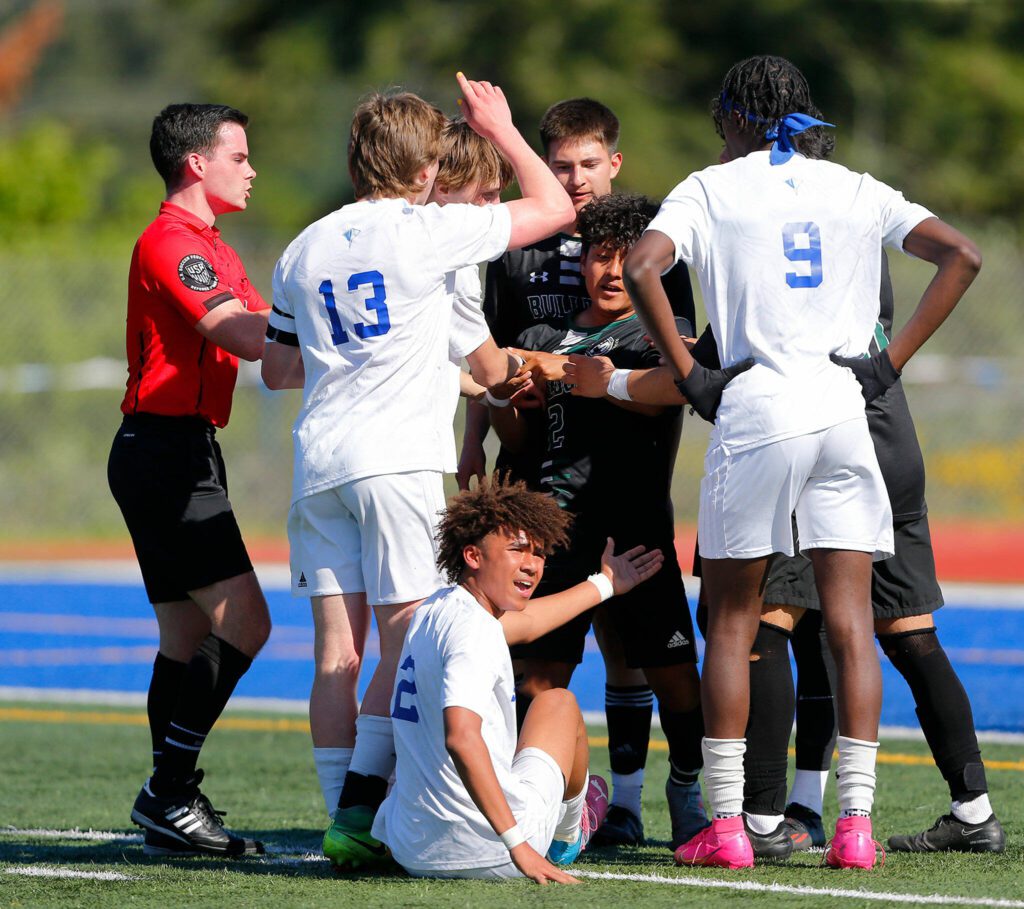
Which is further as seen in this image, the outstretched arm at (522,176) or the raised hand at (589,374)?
the raised hand at (589,374)

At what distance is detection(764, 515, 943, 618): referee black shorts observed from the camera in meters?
5.04

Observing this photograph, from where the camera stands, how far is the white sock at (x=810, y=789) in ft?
17.3

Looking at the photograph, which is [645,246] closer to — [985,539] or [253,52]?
[985,539]

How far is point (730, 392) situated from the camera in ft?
14.9

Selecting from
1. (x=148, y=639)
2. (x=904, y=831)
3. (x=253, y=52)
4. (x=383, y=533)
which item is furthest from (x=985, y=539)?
(x=253, y=52)

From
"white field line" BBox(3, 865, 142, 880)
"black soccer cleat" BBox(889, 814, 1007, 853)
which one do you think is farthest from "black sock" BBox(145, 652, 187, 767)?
"black soccer cleat" BBox(889, 814, 1007, 853)

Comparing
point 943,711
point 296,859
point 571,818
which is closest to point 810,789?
point 943,711

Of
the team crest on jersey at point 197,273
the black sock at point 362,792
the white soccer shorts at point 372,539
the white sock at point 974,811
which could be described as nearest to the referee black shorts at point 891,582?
the white sock at point 974,811

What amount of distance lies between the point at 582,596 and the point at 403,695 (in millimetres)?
640

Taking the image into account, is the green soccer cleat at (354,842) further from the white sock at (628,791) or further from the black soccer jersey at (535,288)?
the black soccer jersey at (535,288)

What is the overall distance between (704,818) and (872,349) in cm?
159

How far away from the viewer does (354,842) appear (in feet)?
15.3

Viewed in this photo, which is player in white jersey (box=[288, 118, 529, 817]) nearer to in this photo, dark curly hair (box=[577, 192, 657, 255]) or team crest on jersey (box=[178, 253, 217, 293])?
dark curly hair (box=[577, 192, 657, 255])

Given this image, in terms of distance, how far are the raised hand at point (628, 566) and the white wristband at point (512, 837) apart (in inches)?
37.1
